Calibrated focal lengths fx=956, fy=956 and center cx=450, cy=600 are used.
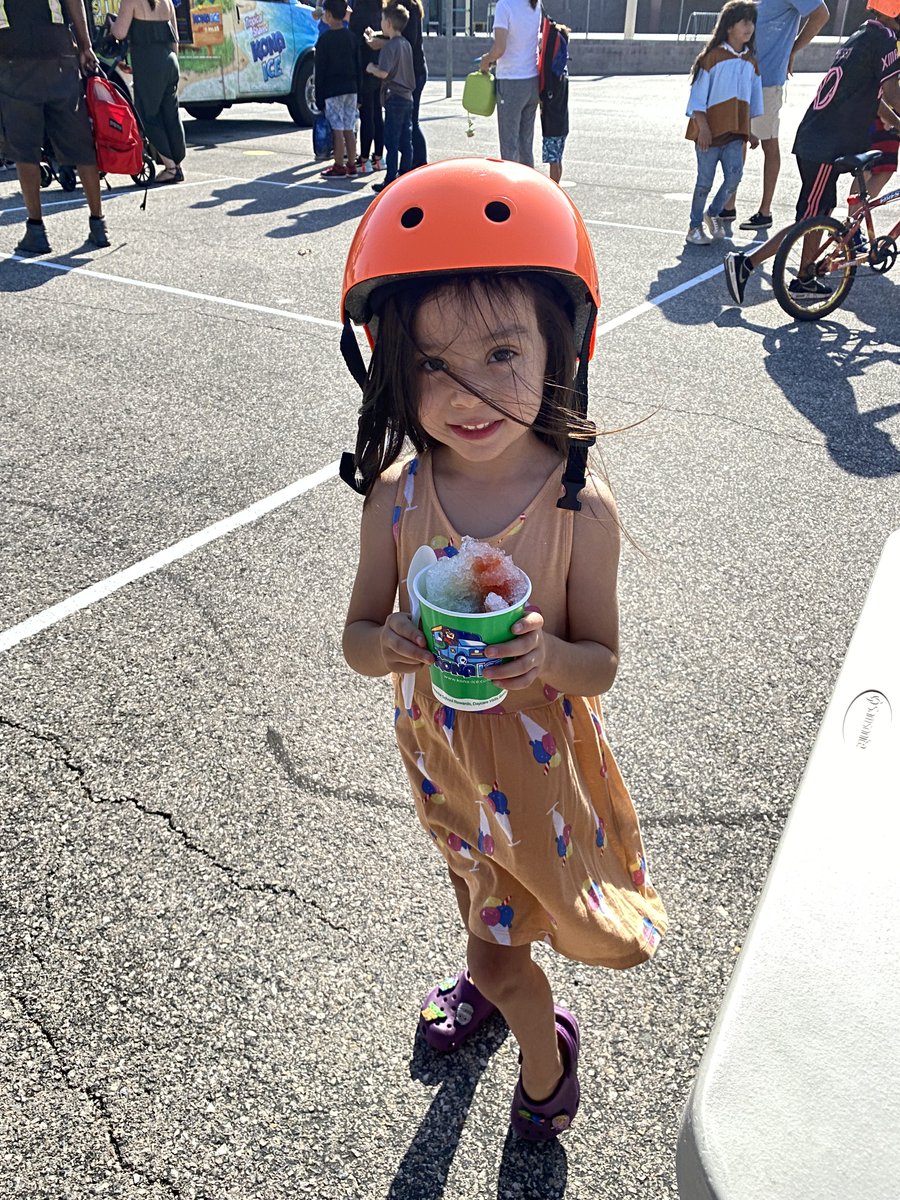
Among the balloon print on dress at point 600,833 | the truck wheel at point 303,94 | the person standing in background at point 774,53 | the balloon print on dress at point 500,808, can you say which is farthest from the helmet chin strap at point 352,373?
the truck wheel at point 303,94

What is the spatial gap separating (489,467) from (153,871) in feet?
5.04

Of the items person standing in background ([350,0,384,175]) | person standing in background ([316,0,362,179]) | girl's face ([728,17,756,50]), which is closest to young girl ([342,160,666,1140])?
girl's face ([728,17,756,50])

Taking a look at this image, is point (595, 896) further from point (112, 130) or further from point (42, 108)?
point (112, 130)

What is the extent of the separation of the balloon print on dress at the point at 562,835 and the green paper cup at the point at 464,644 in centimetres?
33

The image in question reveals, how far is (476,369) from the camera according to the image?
154 centimetres

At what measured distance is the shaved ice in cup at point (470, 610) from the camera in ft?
4.48

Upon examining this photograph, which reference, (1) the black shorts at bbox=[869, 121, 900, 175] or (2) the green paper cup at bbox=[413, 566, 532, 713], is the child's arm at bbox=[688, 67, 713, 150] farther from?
(2) the green paper cup at bbox=[413, 566, 532, 713]

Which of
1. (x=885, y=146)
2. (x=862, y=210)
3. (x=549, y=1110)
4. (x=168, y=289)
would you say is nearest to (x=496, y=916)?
(x=549, y=1110)

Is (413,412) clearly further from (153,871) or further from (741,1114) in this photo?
(153,871)

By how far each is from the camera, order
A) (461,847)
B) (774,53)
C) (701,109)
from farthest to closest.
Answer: (774,53) < (701,109) < (461,847)

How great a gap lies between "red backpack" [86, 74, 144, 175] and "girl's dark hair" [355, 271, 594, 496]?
7.51 metres

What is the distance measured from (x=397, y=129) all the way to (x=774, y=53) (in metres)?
3.79

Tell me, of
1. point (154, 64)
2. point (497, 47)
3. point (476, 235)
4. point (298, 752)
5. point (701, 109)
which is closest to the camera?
point (476, 235)

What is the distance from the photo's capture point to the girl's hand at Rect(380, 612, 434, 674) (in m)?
1.46
